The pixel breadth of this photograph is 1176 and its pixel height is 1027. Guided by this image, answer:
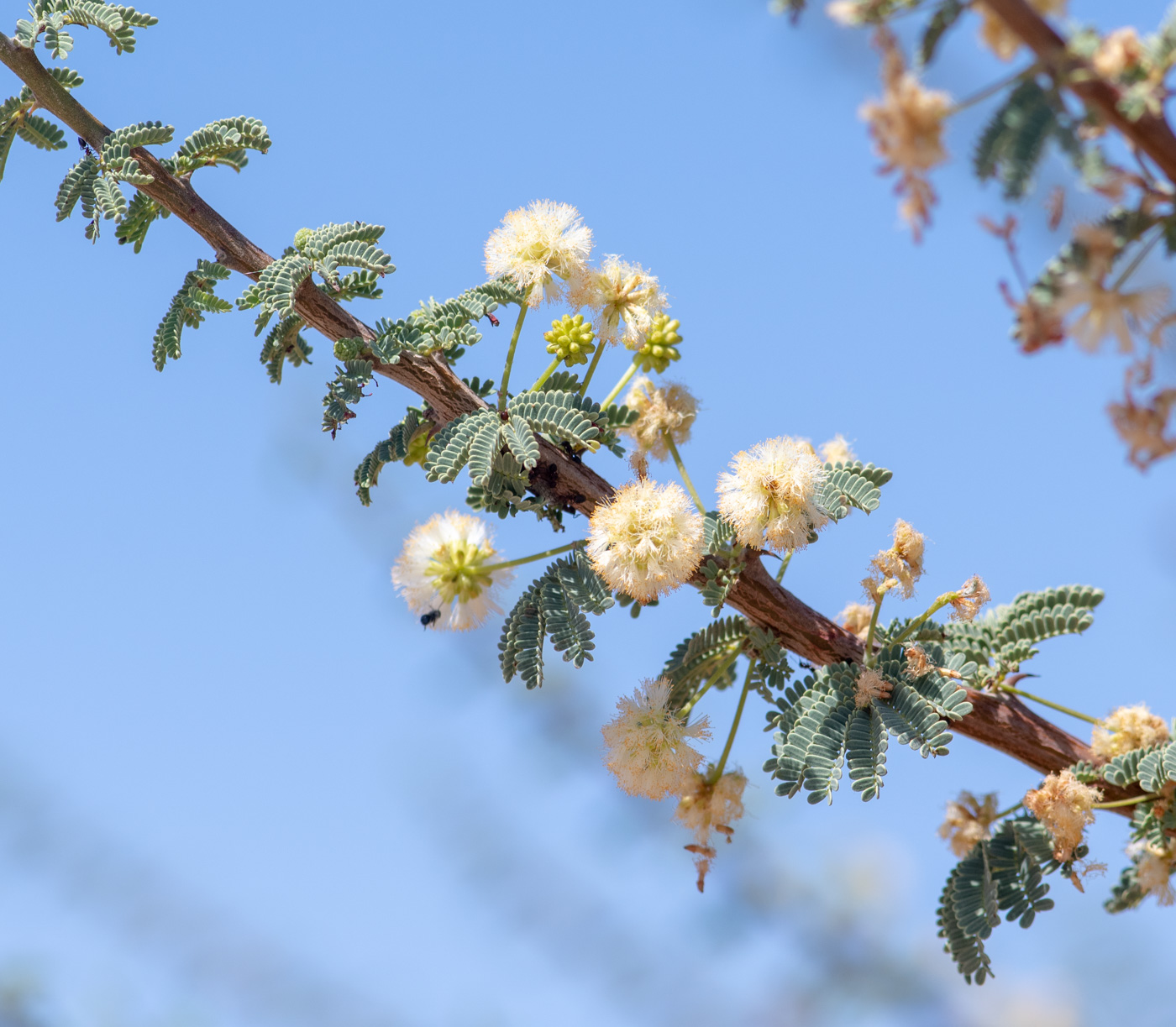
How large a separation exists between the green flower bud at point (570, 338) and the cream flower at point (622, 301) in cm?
4

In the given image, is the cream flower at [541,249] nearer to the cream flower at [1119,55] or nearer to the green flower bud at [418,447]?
the green flower bud at [418,447]

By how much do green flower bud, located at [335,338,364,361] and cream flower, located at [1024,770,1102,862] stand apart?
92.0 inches

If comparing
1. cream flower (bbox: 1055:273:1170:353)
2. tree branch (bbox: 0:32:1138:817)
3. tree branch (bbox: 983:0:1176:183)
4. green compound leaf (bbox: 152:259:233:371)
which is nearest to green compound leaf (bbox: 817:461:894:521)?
tree branch (bbox: 0:32:1138:817)

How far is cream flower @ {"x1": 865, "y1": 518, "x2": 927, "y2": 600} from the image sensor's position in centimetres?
338

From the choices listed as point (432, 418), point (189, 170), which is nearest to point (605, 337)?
point (432, 418)

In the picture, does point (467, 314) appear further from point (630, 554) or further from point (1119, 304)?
point (1119, 304)

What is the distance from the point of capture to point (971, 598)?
3.40 meters

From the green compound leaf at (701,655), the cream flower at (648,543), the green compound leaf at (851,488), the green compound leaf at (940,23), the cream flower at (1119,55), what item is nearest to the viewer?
the cream flower at (1119,55)

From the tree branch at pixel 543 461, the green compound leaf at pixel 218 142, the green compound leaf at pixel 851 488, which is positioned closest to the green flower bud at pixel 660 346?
the tree branch at pixel 543 461

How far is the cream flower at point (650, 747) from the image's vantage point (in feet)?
11.1

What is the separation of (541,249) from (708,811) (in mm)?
1813

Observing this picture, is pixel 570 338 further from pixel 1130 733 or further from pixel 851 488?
pixel 1130 733

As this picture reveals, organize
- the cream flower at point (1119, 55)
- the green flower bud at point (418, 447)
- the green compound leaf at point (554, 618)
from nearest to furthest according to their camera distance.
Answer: the cream flower at point (1119, 55) < the green compound leaf at point (554, 618) < the green flower bud at point (418, 447)

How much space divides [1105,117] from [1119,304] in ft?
0.93
